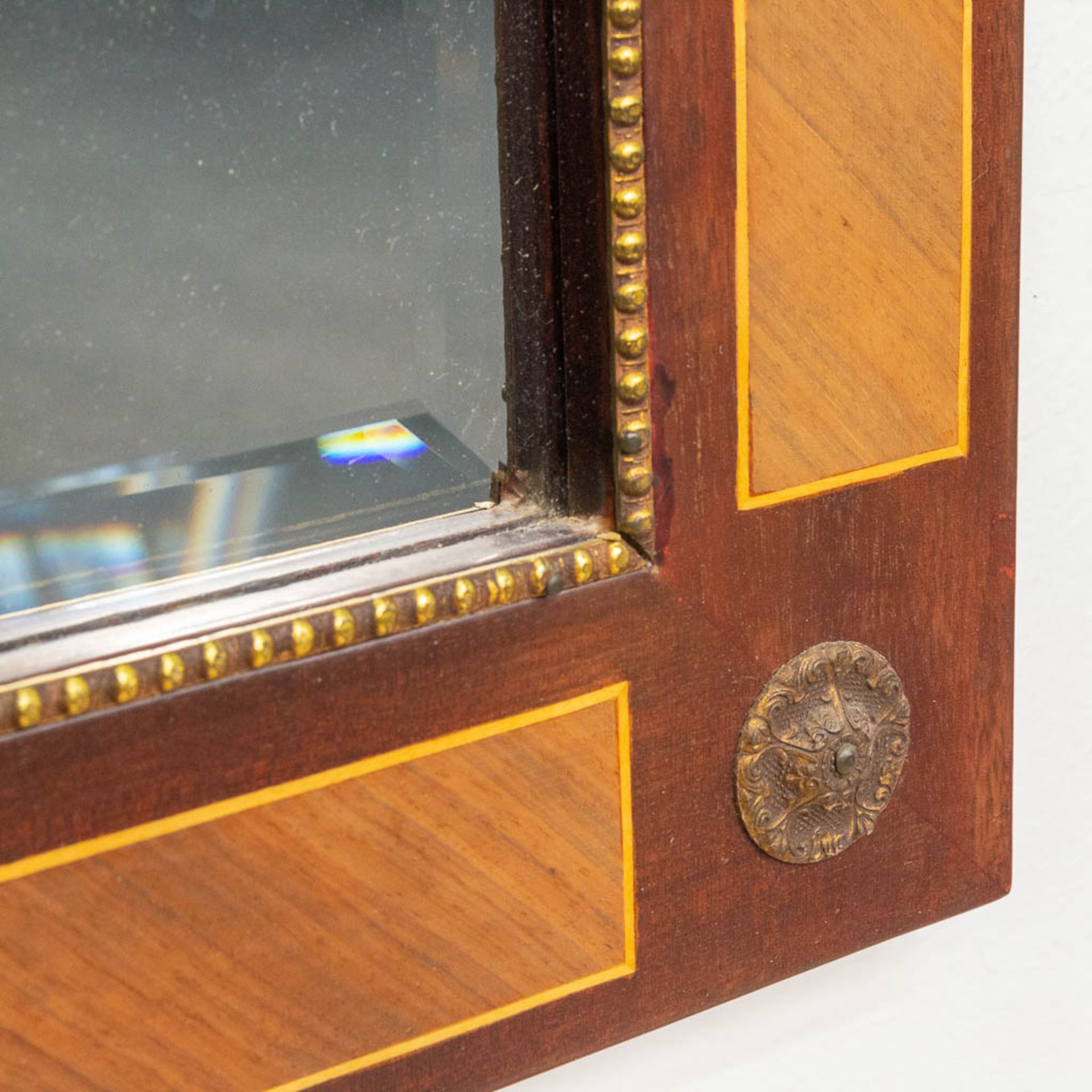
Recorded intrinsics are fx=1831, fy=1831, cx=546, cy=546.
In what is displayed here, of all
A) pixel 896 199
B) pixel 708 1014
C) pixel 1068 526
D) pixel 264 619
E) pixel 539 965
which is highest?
pixel 896 199

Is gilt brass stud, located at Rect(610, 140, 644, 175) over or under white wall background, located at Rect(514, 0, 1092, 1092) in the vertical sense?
over

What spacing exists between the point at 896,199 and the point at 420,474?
0.25 meters

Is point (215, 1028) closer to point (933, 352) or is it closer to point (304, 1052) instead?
point (304, 1052)

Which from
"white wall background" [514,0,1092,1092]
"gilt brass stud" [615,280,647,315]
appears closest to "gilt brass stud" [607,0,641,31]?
"gilt brass stud" [615,280,647,315]

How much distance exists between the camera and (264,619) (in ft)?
2.33

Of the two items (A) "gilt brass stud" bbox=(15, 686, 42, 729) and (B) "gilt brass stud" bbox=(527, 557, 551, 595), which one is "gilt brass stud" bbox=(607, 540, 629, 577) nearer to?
(B) "gilt brass stud" bbox=(527, 557, 551, 595)

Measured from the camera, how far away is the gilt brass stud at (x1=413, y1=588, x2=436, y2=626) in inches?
29.1

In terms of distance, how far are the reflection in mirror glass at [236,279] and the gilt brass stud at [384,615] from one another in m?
0.05

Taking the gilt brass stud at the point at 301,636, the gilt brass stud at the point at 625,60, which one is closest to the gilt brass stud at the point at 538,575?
the gilt brass stud at the point at 301,636

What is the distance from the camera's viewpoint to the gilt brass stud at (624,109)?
29.2 inches

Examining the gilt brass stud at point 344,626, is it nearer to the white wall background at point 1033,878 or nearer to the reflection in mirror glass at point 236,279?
the reflection in mirror glass at point 236,279

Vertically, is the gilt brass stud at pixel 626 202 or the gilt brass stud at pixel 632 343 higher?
the gilt brass stud at pixel 626 202

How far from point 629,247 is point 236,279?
16 cm

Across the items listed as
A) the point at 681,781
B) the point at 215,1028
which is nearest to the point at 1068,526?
the point at 681,781
